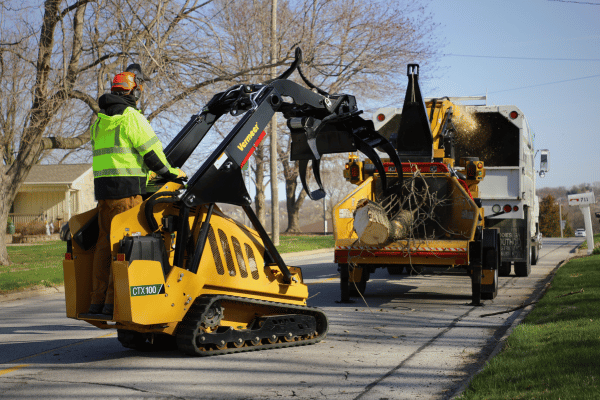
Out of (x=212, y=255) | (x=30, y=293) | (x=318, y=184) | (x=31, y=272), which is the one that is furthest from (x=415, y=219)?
(x=31, y=272)

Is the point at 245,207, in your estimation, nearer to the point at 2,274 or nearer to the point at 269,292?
the point at 269,292

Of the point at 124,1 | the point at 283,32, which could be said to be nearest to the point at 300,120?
the point at 124,1

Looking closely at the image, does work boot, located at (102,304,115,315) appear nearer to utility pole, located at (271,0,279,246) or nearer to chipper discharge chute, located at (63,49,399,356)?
chipper discharge chute, located at (63,49,399,356)

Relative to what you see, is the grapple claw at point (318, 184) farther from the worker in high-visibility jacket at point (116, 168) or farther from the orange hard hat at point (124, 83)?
the orange hard hat at point (124, 83)

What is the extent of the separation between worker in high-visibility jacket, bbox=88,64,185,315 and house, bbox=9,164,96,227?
3606 cm

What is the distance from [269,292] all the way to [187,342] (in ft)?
3.60

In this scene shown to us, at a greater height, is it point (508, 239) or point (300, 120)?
point (300, 120)

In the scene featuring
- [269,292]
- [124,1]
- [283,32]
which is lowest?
[269,292]

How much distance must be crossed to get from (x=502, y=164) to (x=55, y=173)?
3525 cm

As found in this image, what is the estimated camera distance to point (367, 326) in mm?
8320

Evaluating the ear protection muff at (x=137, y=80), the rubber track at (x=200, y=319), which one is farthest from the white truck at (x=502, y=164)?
the ear protection muff at (x=137, y=80)

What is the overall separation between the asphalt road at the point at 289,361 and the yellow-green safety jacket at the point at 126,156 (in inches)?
65.8

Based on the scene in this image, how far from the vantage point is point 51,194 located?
42219mm

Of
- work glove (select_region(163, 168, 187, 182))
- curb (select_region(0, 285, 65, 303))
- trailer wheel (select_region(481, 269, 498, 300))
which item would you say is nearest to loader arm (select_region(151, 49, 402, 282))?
work glove (select_region(163, 168, 187, 182))
